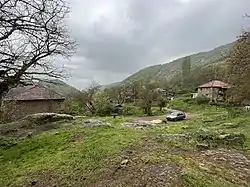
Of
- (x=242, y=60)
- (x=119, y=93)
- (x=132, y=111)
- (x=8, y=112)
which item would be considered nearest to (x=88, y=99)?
(x=132, y=111)

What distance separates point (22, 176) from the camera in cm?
891

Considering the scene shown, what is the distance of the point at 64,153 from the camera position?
998cm

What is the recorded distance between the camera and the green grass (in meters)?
8.53

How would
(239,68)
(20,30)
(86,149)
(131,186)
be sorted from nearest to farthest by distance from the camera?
(131,186), (86,149), (20,30), (239,68)

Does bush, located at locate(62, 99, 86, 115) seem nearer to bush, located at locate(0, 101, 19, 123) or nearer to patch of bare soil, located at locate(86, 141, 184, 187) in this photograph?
bush, located at locate(0, 101, 19, 123)

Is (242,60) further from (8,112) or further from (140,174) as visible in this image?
(8,112)

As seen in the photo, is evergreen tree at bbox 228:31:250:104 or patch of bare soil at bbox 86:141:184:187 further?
evergreen tree at bbox 228:31:250:104

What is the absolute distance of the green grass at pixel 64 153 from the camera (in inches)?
336

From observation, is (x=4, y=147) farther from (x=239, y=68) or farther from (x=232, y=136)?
(x=239, y=68)

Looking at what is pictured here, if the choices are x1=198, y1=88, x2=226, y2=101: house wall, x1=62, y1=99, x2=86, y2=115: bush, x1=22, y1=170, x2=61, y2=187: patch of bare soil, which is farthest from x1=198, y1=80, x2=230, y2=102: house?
x1=22, y1=170, x2=61, y2=187: patch of bare soil

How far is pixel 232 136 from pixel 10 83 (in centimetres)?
830

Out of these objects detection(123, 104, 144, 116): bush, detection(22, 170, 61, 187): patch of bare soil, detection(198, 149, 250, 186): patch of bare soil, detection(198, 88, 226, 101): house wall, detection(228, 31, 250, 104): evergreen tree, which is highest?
detection(228, 31, 250, 104): evergreen tree

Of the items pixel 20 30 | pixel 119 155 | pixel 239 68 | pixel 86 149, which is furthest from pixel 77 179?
pixel 239 68

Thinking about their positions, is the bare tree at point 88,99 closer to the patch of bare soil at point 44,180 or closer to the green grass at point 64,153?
the green grass at point 64,153
